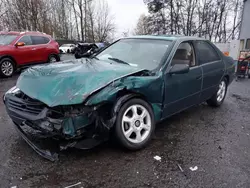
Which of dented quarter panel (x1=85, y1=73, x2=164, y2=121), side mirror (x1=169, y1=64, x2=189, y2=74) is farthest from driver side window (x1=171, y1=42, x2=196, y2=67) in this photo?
dented quarter panel (x1=85, y1=73, x2=164, y2=121)

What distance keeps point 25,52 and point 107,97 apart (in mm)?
7512

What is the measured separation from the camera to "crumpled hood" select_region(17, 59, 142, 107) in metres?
2.21

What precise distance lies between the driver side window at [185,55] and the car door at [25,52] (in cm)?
711

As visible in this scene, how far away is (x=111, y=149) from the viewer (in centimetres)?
272

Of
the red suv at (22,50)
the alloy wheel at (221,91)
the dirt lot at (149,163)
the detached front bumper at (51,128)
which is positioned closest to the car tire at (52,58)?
the red suv at (22,50)

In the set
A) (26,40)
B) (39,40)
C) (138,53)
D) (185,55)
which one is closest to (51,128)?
(138,53)

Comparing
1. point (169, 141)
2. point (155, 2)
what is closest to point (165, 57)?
point (169, 141)

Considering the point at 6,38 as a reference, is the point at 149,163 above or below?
below

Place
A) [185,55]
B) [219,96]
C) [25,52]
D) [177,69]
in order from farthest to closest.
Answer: [25,52], [219,96], [185,55], [177,69]

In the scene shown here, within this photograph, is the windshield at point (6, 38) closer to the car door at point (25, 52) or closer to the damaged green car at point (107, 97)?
the car door at point (25, 52)

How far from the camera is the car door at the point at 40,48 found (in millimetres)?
8969

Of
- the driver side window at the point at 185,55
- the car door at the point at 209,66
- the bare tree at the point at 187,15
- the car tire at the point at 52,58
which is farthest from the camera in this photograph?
the bare tree at the point at 187,15

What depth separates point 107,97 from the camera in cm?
233

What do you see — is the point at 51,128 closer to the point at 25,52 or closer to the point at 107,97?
the point at 107,97
